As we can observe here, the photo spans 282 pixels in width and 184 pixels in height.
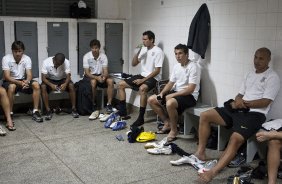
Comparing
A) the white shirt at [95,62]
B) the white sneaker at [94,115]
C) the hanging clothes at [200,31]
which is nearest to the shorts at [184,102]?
the hanging clothes at [200,31]

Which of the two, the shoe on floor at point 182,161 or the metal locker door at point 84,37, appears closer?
the shoe on floor at point 182,161

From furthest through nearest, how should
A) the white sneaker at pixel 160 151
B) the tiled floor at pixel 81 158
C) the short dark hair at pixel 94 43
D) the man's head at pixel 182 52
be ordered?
the short dark hair at pixel 94 43 → the man's head at pixel 182 52 → the white sneaker at pixel 160 151 → the tiled floor at pixel 81 158

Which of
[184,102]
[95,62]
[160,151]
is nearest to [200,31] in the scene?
[184,102]

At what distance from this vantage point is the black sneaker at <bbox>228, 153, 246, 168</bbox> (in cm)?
340

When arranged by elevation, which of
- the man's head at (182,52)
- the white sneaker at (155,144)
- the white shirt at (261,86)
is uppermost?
the man's head at (182,52)

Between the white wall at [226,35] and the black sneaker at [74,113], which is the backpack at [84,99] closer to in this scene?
the black sneaker at [74,113]

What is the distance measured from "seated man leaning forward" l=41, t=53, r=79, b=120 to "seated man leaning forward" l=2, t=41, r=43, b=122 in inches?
6.3

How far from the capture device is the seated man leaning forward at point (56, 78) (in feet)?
16.7

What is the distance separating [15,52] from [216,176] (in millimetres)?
3327

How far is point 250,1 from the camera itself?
12.4 ft

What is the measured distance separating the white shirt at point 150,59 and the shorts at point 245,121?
168 cm

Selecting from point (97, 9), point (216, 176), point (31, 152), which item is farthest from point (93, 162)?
point (97, 9)

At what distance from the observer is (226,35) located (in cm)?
412

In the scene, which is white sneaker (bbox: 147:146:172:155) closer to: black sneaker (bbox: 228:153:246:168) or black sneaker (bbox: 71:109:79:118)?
black sneaker (bbox: 228:153:246:168)
